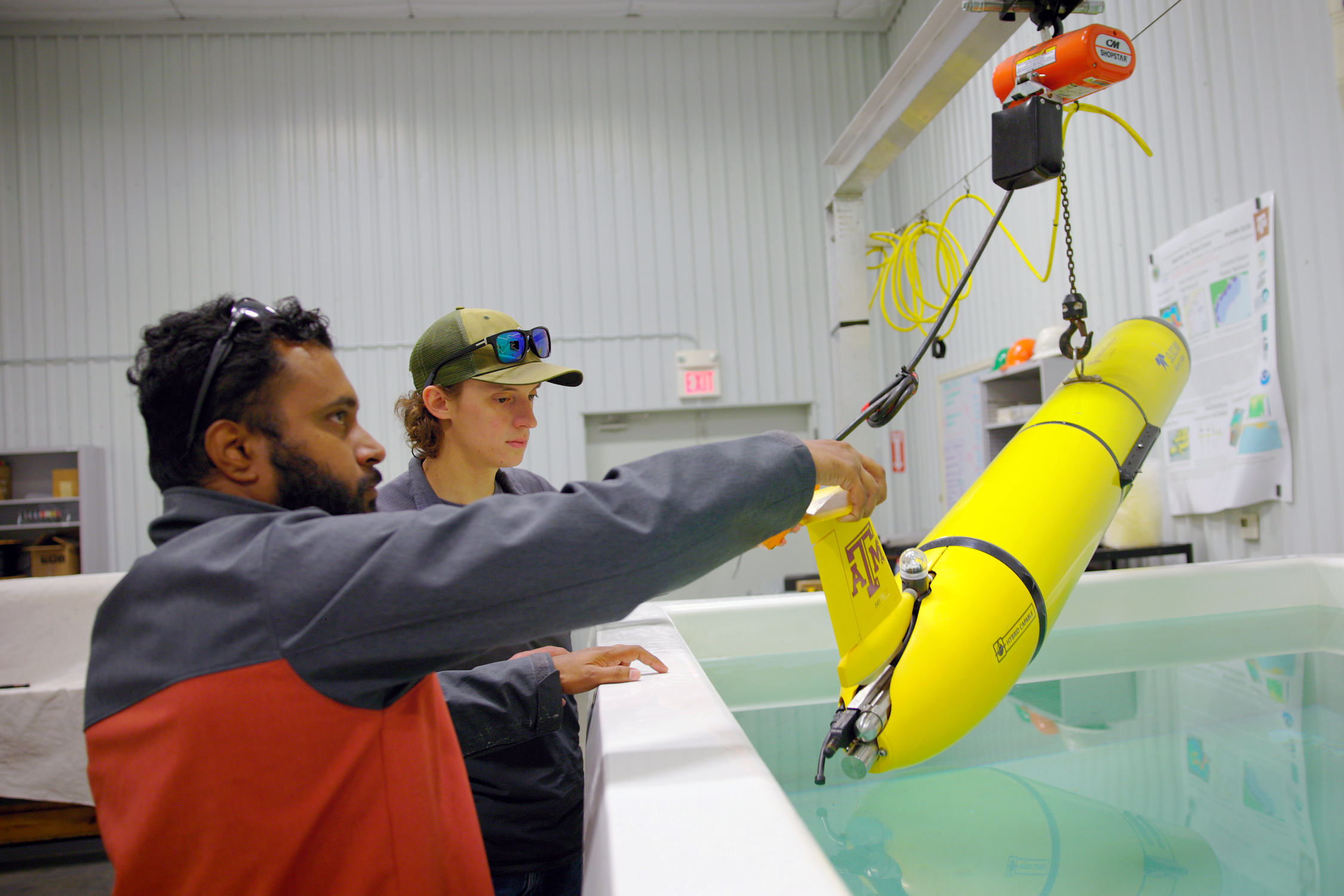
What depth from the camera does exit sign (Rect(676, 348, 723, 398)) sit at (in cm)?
591

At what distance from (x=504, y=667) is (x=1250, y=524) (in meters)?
2.95

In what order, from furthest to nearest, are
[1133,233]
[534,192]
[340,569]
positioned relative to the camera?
[534,192] < [1133,233] < [340,569]

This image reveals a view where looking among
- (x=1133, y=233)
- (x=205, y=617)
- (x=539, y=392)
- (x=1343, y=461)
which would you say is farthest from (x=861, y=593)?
(x=539, y=392)

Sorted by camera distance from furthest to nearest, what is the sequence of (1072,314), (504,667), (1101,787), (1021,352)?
(1021,352)
(1072,314)
(1101,787)
(504,667)

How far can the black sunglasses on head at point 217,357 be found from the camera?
66 centimetres

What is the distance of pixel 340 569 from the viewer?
0.58 metres

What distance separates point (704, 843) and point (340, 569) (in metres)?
0.36

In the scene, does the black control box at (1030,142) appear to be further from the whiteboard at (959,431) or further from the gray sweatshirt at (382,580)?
the whiteboard at (959,431)

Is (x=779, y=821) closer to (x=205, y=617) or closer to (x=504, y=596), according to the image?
(x=504, y=596)

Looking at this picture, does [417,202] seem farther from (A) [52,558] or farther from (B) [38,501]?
(A) [52,558]

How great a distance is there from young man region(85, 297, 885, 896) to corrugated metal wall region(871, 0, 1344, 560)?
3.79ft

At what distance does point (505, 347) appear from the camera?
134 centimetres

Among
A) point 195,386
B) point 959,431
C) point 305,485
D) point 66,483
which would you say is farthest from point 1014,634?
point 66,483

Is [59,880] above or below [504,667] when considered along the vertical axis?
below
